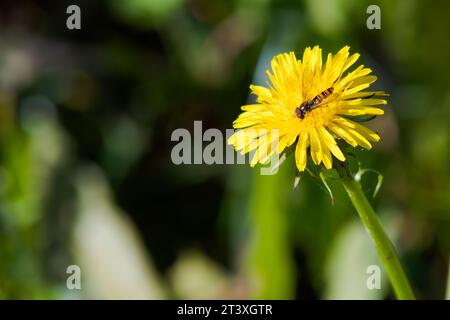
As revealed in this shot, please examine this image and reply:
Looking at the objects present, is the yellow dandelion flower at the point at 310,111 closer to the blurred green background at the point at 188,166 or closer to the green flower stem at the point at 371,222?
the green flower stem at the point at 371,222

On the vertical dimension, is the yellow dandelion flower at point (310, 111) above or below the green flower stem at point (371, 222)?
above

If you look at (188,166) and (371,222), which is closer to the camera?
(371,222)

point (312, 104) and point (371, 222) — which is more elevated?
point (312, 104)

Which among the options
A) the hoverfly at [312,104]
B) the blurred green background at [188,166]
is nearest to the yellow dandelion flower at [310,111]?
the hoverfly at [312,104]

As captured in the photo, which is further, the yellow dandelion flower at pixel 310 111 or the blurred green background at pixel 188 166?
the blurred green background at pixel 188 166

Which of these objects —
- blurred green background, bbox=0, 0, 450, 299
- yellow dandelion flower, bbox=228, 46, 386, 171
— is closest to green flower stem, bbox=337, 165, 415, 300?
yellow dandelion flower, bbox=228, 46, 386, 171

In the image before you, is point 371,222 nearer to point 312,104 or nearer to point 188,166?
point 312,104

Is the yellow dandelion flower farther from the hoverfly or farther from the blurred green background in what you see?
the blurred green background

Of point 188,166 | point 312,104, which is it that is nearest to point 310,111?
point 312,104
